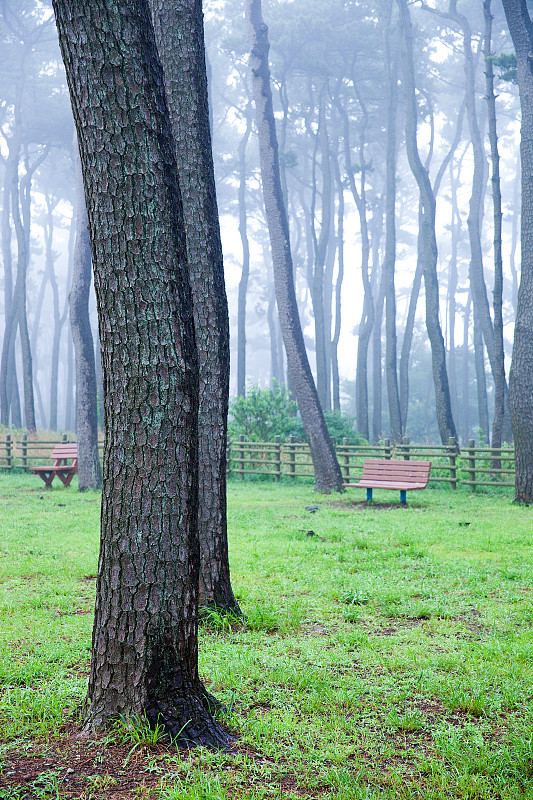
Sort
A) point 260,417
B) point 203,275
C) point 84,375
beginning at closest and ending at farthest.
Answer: point 203,275, point 84,375, point 260,417

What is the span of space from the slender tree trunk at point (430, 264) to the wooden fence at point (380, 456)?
1.14m

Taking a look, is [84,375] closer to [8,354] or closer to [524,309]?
[524,309]

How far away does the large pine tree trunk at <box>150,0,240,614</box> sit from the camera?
15.0ft

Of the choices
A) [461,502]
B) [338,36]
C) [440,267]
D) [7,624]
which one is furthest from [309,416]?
[440,267]

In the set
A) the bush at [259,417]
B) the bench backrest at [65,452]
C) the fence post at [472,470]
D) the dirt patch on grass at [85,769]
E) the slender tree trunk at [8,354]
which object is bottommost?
the dirt patch on grass at [85,769]

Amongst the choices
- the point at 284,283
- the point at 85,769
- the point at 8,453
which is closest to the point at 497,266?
the point at 284,283

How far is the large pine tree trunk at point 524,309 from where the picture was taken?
34.6ft

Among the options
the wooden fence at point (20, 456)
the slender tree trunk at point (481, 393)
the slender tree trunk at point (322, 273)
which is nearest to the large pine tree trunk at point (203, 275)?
the wooden fence at point (20, 456)

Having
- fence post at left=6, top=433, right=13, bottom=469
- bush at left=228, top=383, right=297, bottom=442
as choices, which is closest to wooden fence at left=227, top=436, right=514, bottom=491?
bush at left=228, top=383, right=297, bottom=442

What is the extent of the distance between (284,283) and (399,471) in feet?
15.8

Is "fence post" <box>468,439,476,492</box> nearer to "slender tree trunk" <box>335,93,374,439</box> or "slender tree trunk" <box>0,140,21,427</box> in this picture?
"slender tree trunk" <box>335,93,374,439</box>

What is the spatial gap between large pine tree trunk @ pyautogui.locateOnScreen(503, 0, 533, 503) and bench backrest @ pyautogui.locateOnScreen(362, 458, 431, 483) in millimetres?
1525

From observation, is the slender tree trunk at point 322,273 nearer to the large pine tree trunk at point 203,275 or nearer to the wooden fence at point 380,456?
the wooden fence at point 380,456

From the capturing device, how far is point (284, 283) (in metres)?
13.7
